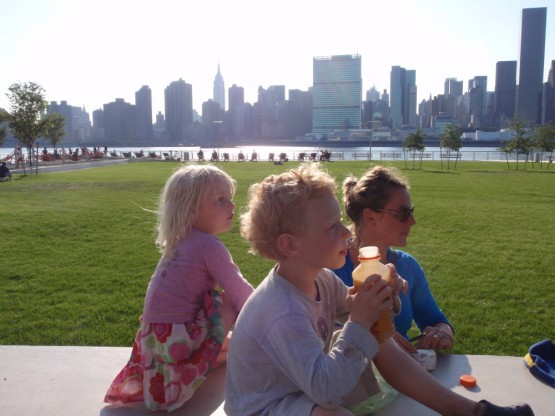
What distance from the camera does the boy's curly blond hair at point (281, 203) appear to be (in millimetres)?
2070

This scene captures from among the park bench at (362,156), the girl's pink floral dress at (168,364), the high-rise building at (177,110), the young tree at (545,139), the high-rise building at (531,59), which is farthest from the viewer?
the high-rise building at (531,59)

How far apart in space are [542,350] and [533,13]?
222642mm

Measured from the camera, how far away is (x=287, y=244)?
2105 millimetres

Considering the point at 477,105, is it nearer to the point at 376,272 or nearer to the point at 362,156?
the point at 362,156

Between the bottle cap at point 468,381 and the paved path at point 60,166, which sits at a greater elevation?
the bottle cap at point 468,381

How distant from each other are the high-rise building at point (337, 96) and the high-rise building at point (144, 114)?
46.6m

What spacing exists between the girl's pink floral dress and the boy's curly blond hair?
914 mm

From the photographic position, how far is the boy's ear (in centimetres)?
209

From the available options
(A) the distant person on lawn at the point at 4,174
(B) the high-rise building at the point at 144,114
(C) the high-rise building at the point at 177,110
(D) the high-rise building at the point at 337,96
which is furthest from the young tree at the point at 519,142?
(B) the high-rise building at the point at 144,114

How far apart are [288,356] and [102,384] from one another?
5.54 feet

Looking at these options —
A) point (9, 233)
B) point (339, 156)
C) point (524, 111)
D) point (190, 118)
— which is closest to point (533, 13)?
point (524, 111)

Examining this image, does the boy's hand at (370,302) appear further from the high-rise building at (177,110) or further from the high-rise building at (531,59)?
the high-rise building at (531,59)

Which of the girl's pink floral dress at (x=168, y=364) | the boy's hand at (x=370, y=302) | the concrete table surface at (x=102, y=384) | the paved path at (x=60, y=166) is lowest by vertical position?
the paved path at (x=60, y=166)

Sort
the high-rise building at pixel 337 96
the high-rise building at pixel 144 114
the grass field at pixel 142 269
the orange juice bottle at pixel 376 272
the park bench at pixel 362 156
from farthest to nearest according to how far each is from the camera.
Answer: the high-rise building at pixel 144 114
the high-rise building at pixel 337 96
the park bench at pixel 362 156
the grass field at pixel 142 269
the orange juice bottle at pixel 376 272
